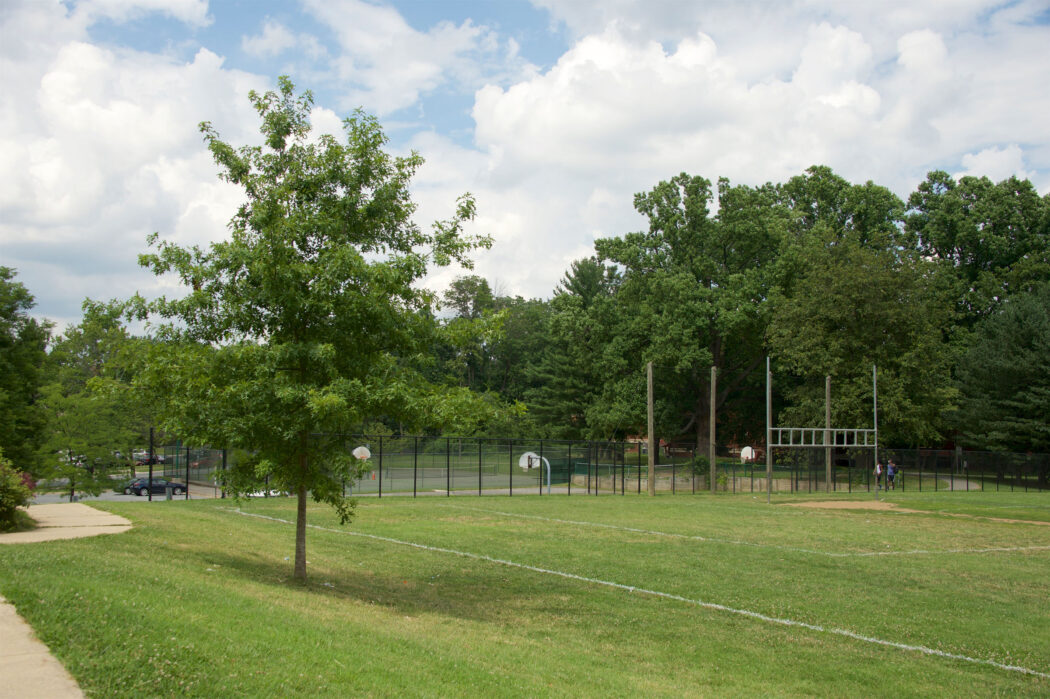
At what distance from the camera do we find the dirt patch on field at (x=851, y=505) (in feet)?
103

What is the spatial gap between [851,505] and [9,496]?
29777 millimetres

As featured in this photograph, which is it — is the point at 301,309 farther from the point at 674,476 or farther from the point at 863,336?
the point at 863,336

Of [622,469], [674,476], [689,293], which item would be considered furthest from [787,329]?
[622,469]

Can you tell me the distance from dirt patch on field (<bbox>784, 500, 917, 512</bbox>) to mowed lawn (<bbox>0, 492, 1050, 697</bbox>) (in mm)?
11580

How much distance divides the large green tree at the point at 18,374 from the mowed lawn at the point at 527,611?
16176 mm

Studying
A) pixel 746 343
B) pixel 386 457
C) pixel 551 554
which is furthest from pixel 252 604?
pixel 746 343

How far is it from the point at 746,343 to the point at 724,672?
2178 inches

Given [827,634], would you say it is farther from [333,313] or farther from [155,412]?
[155,412]

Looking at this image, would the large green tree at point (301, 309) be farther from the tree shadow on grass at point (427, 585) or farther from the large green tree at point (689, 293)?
the large green tree at point (689, 293)

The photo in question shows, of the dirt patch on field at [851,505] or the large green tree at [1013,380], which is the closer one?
the dirt patch on field at [851,505]

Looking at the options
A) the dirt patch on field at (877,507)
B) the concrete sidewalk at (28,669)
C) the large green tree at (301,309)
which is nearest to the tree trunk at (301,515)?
the large green tree at (301,309)

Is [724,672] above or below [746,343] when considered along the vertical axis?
below

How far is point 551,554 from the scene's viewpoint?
16.5 metres

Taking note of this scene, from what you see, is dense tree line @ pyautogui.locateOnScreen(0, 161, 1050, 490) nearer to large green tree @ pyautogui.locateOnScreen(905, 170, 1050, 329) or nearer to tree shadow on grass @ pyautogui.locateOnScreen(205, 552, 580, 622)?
large green tree @ pyautogui.locateOnScreen(905, 170, 1050, 329)
